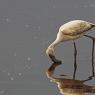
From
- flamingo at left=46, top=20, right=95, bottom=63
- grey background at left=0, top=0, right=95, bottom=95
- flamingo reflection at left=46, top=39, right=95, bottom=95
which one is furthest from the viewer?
flamingo at left=46, top=20, right=95, bottom=63

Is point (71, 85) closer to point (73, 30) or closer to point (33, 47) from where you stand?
A: point (73, 30)

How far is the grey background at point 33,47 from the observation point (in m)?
11.8

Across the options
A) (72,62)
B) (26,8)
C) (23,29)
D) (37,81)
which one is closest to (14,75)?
(37,81)

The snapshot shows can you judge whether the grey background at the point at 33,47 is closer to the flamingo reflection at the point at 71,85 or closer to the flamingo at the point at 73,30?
the flamingo reflection at the point at 71,85

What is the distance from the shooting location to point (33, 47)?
15039 mm

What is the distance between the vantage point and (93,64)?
13125 mm

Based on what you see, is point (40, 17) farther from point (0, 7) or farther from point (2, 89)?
point (2, 89)

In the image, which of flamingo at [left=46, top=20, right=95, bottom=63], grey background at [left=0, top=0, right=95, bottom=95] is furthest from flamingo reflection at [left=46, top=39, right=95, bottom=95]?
flamingo at [left=46, top=20, right=95, bottom=63]

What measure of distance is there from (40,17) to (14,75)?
31.6 ft

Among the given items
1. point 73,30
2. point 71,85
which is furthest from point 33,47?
point 71,85

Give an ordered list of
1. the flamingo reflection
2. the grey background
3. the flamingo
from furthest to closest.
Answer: the flamingo → the grey background → the flamingo reflection

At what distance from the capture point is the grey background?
11.8m

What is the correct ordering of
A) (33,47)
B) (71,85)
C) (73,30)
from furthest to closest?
(33,47)
(73,30)
(71,85)

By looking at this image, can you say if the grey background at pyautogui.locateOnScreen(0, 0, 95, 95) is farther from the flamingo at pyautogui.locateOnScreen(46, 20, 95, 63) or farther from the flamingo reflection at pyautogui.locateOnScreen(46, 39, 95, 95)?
the flamingo at pyautogui.locateOnScreen(46, 20, 95, 63)
